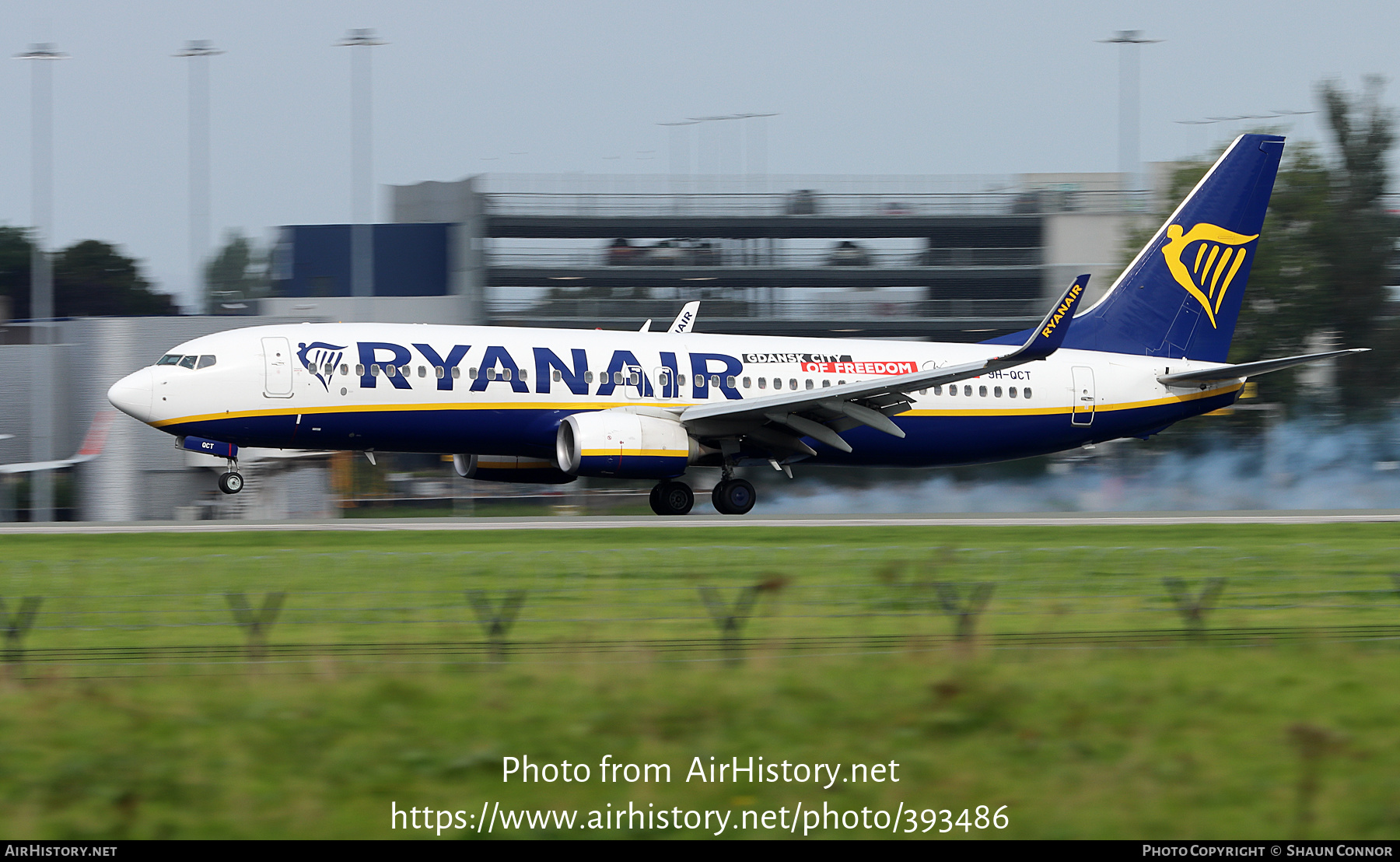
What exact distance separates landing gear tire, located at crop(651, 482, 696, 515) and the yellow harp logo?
45.1 ft

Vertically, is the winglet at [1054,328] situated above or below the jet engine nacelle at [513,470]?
above

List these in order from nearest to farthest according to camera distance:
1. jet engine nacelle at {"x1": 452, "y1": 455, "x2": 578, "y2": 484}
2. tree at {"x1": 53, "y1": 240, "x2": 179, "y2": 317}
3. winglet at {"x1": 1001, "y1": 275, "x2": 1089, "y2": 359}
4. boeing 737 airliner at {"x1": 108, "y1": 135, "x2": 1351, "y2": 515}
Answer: winglet at {"x1": 1001, "y1": 275, "x2": 1089, "y2": 359}, boeing 737 airliner at {"x1": 108, "y1": 135, "x2": 1351, "y2": 515}, jet engine nacelle at {"x1": 452, "y1": 455, "x2": 578, "y2": 484}, tree at {"x1": 53, "y1": 240, "x2": 179, "y2": 317}

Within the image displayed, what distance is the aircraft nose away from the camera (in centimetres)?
2855

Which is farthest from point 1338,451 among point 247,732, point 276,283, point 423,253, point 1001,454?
point 276,283

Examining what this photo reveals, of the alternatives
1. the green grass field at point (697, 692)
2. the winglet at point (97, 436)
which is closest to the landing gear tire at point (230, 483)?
the green grass field at point (697, 692)

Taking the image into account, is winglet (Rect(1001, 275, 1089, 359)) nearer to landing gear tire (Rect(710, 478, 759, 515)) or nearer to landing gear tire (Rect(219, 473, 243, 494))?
landing gear tire (Rect(710, 478, 759, 515))

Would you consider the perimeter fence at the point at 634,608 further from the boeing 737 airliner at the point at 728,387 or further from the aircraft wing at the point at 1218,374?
the aircraft wing at the point at 1218,374

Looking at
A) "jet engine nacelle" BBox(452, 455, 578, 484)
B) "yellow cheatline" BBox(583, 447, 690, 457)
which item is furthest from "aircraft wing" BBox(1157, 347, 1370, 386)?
"jet engine nacelle" BBox(452, 455, 578, 484)

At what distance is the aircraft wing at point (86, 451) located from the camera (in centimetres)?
3981

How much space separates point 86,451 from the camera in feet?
137

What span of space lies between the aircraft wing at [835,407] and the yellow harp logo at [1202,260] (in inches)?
312

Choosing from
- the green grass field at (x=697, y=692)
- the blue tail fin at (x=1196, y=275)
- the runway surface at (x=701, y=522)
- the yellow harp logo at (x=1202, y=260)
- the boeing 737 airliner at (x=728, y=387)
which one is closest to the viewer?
the green grass field at (x=697, y=692)

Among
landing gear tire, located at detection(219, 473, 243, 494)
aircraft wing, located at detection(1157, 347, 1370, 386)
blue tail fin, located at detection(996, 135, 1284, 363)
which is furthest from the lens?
blue tail fin, located at detection(996, 135, 1284, 363)

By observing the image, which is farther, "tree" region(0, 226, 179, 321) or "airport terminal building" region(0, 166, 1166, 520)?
"tree" region(0, 226, 179, 321)
